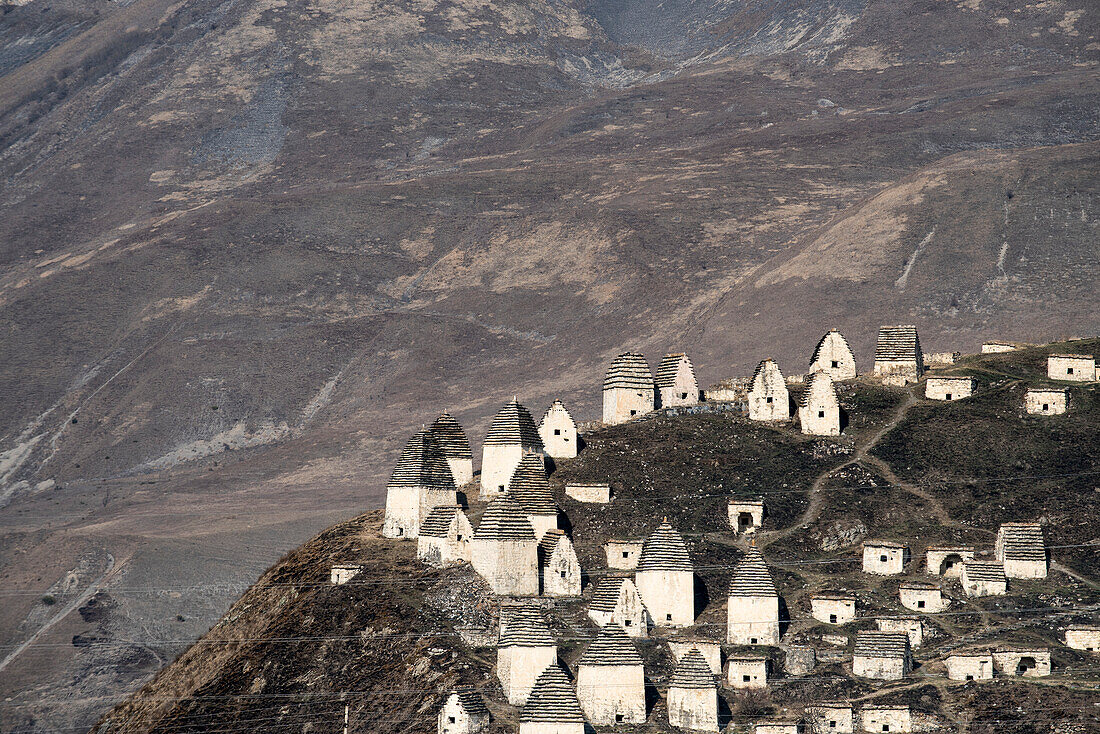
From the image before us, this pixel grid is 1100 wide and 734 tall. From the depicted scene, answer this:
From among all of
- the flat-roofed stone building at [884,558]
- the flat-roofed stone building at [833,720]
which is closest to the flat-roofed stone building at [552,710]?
the flat-roofed stone building at [833,720]

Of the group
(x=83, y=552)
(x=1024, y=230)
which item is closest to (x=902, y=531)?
(x=83, y=552)

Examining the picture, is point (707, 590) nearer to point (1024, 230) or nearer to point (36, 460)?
point (1024, 230)

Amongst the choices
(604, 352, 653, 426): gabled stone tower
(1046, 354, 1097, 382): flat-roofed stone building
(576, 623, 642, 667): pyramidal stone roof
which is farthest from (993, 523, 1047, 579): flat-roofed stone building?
(604, 352, 653, 426): gabled stone tower

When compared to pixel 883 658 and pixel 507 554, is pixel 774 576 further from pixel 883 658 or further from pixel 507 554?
pixel 507 554

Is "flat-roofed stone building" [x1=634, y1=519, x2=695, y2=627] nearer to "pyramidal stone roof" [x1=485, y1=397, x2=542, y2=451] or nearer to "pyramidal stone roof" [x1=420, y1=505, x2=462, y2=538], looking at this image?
"pyramidal stone roof" [x1=420, y1=505, x2=462, y2=538]

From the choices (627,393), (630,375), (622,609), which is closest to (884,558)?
(622,609)

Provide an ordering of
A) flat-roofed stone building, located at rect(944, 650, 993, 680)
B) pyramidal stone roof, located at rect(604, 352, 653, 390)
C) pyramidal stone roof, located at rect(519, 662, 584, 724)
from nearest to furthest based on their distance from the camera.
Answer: pyramidal stone roof, located at rect(519, 662, 584, 724), flat-roofed stone building, located at rect(944, 650, 993, 680), pyramidal stone roof, located at rect(604, 352, 653, 390)
